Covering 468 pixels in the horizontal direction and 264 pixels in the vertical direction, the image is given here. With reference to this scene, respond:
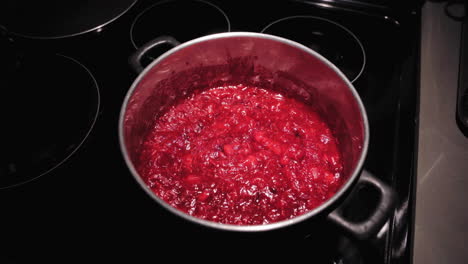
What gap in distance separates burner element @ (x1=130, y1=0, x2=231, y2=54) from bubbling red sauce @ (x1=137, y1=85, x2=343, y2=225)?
35cm

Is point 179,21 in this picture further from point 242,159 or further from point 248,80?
point 242,159

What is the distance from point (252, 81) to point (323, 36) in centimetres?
41

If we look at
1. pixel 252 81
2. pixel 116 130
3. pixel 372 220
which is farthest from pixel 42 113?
pixel 372 220

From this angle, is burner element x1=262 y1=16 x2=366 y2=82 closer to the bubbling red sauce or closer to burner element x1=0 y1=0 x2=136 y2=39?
the bubbling red sauce

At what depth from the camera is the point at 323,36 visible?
1.46 m

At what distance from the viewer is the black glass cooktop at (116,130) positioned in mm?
1055

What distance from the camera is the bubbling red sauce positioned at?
1.02 metres

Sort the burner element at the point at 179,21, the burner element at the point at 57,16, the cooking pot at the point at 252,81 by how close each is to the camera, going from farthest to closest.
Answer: the burner element at the point at 179,21
the burner element at the point at 57,16
the cooking pot at the point at 252,81

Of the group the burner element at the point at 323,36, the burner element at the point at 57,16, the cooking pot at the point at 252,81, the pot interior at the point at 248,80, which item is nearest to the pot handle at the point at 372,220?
the cooking pot at the point at 252,81

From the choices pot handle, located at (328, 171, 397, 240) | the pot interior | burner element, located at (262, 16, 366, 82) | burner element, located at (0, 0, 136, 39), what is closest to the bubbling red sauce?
the pot interior

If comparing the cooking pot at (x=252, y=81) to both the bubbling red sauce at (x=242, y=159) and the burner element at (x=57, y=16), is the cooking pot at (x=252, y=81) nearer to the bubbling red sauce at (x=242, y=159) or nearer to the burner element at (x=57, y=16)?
the bubbling red sauce at (x=242, y=159)

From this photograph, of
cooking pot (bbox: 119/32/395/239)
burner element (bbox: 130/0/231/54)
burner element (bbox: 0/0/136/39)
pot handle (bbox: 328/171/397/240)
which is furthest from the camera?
burner element (bbox: 130/0/231/54)

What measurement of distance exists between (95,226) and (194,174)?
0.37m

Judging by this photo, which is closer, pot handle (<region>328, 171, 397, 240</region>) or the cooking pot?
pot handle (<region>328, 171, 397, 240</region>)
